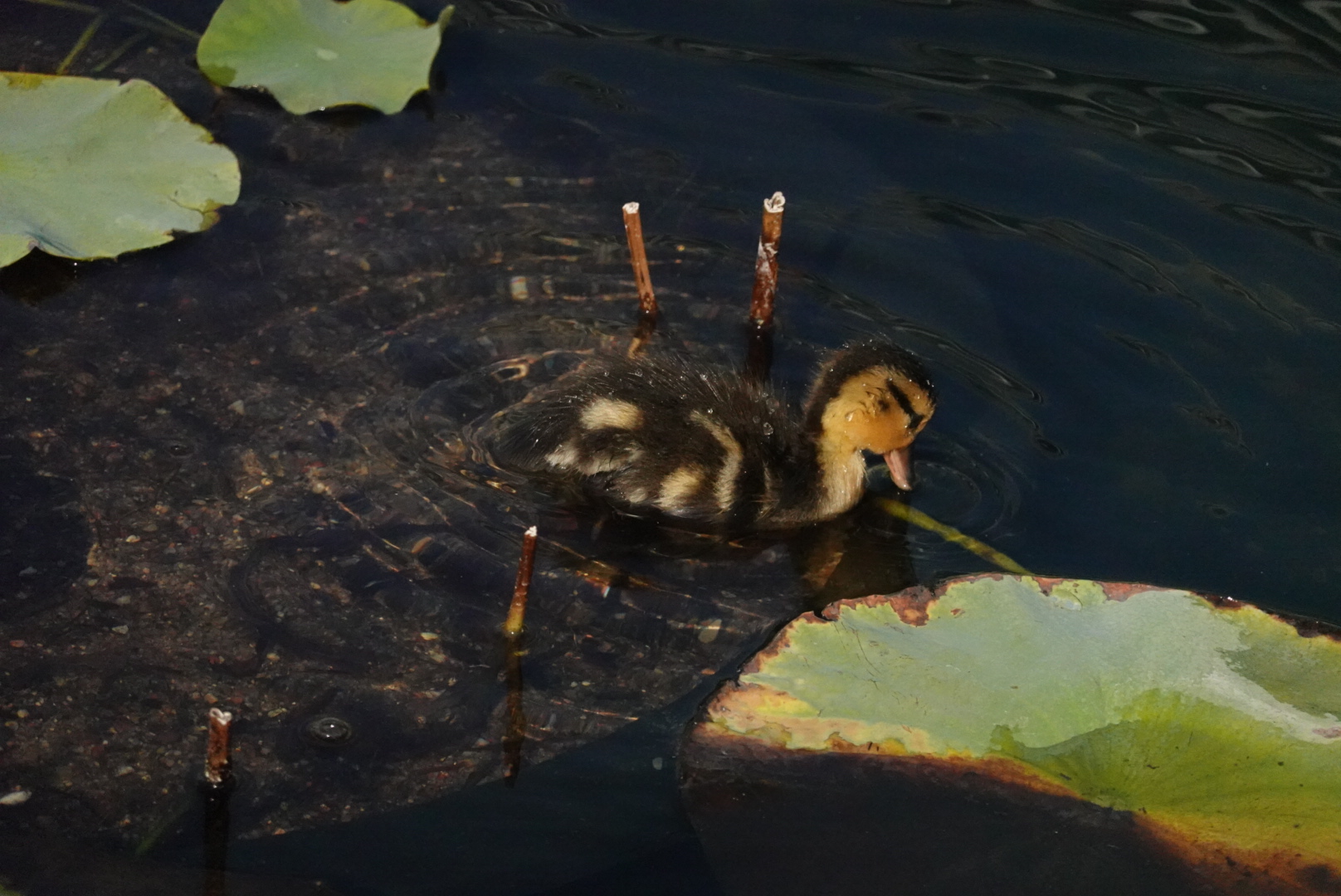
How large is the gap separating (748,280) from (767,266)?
315 millimetres

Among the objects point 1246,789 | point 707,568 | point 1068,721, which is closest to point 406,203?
point 707,568

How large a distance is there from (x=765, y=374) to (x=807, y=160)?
102cm

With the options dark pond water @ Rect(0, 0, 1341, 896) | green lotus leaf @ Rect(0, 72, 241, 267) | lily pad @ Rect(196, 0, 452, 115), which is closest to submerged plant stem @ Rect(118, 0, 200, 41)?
dark pond water @ Rect(0, 0, 1341, 896)

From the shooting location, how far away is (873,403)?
3.98 metres

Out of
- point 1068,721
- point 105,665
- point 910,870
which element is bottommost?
point 105,665

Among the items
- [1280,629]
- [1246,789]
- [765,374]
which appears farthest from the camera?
[765,374]

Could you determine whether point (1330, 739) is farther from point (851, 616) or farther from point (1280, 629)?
point (851, 616)

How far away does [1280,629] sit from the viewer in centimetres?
320

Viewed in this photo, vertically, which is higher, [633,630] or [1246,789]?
[1246,789]

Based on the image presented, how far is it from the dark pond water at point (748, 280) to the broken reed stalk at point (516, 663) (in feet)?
0.20

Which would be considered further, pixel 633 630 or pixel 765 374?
pixel 765 374

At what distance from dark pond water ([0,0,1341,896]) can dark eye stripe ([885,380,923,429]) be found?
23cm

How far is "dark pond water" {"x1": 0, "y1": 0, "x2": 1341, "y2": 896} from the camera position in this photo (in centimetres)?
367

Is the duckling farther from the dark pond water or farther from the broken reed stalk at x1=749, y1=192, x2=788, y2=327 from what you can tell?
the broken reed stalk at x1=749, y1=192, x2=788, y2=327
